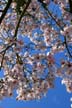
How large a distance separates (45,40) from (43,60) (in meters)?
2.50

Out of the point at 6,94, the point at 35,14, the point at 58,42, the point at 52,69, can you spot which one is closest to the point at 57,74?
the point at 52,69

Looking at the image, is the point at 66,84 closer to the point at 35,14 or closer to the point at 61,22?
the point at 61,22

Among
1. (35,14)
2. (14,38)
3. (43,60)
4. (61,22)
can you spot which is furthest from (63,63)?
(35,14)

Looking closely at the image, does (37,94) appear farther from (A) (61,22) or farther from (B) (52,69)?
(A) (61,22)

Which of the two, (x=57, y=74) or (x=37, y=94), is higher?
(x=57, y=74)

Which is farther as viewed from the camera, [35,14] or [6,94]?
[35,14]

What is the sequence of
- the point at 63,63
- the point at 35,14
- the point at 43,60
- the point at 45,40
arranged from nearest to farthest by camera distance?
the point at 63,63 → the point at 43,60 → the point at 45,40 → the point at 35,14

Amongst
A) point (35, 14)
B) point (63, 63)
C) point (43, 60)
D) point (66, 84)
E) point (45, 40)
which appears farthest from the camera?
point (35, 14)

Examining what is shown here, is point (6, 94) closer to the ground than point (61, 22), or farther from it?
closer to the ground

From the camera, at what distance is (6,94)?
40.5 feet

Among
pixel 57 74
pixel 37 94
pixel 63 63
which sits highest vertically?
pixel 63 63

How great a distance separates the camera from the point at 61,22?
41.8 feet

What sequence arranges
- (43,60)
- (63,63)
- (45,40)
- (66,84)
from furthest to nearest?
(45,40)
(66,84)
(43,60)
(63,63)

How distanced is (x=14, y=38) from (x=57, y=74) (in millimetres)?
1576
